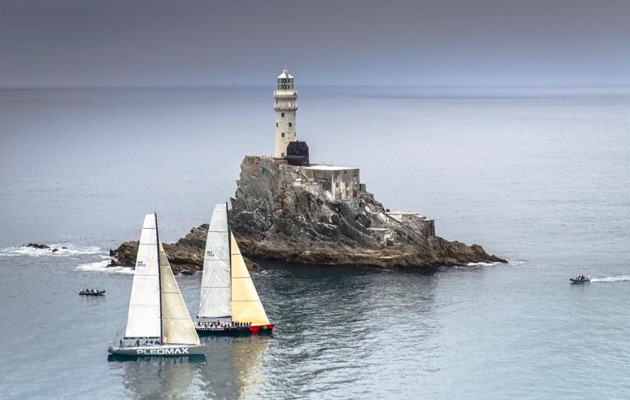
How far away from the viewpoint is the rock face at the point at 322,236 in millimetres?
116312

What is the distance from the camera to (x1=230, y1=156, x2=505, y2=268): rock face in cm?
11675

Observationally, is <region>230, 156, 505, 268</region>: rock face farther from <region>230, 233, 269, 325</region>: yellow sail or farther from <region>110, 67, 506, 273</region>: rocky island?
<region>230, 233, 269, 325</region>: yellow sail

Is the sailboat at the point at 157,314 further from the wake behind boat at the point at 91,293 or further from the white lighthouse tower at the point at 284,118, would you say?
the white lighthouse tower at the point at 284,118

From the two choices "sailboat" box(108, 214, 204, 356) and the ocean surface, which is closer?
the ocean surface

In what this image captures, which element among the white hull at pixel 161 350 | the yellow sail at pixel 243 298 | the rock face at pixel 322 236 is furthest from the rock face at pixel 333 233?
the white hull at pixel 161 350

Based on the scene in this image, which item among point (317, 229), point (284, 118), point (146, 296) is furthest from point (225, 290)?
point (284, 118)

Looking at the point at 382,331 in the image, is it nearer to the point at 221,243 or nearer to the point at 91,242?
the point at 221,243

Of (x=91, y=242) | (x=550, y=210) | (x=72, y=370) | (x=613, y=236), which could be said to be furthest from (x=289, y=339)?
(x=550, y=210)

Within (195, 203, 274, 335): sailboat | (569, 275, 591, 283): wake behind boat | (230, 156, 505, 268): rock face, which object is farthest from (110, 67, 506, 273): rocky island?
(195, 203, 274, 335): sailboat

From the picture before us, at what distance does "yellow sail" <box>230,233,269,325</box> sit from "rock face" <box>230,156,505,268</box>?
24.1 meters

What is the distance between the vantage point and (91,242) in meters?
130

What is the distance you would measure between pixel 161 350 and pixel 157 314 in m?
2.60

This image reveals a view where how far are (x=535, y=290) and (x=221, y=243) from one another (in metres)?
30.1

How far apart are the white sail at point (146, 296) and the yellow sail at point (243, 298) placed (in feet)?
29.2
